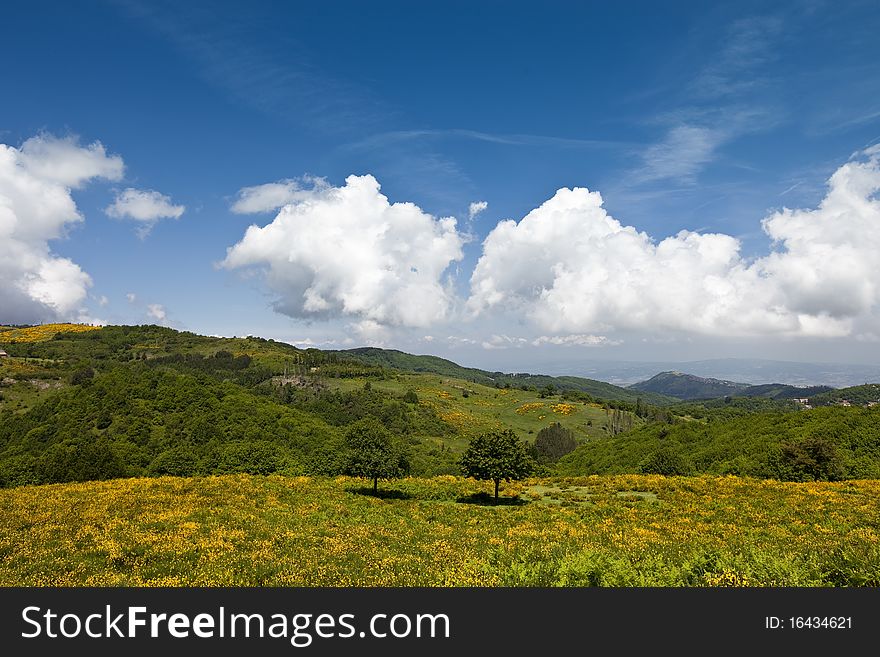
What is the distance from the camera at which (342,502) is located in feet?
113

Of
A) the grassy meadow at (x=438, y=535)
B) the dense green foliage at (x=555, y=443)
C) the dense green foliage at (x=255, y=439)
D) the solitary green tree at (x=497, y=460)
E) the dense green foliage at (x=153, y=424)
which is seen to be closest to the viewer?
the grassy meadow at (x=438, y=535)

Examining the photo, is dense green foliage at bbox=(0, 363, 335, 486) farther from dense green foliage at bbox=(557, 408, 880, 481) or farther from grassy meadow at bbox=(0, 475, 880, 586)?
dense green foliage at bbox=(557, 408, 880, 481)

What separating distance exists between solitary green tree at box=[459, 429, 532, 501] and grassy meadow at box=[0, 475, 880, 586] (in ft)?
8.43

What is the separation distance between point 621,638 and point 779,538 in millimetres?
20554

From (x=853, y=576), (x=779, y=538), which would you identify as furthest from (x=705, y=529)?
(x=853, y=576)

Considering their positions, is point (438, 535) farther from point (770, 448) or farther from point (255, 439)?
point (255, 439)

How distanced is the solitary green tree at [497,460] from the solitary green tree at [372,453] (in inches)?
275

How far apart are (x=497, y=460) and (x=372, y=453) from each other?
38.8 feet

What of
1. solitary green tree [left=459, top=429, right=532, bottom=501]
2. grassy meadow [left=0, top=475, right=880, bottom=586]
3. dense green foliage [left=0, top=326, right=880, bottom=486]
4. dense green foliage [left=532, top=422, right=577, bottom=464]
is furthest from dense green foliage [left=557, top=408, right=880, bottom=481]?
dense green foliage [left=532, top=422, right=577, bottom=464]

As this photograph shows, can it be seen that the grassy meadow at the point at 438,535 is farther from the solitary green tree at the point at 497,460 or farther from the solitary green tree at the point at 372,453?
the solitary green tree at the point at 497,460

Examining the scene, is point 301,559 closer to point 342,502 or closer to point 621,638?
point 621,638

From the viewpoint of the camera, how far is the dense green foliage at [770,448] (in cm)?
4597

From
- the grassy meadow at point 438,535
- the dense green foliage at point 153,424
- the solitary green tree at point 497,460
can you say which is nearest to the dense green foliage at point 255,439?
the dense green foliage at point 153,424

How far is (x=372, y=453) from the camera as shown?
1601 inches
